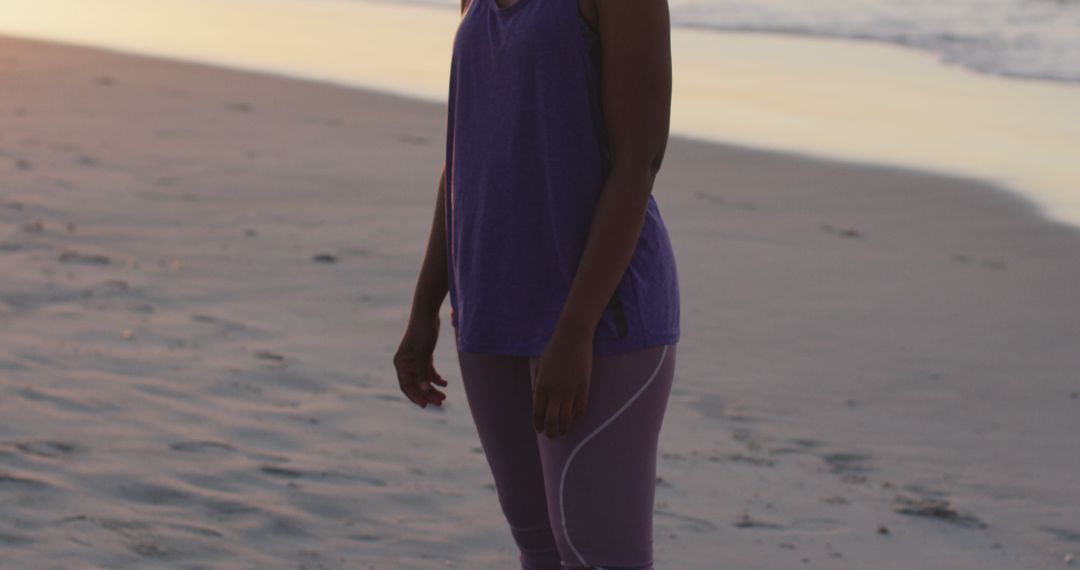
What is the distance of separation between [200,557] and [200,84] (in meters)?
8.92

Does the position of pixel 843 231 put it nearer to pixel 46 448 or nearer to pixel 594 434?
pixel 46 448

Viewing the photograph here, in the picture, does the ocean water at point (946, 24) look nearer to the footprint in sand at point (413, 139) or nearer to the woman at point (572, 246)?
the footprint in sand at point (413, 139)

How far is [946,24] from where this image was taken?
17.9 metres

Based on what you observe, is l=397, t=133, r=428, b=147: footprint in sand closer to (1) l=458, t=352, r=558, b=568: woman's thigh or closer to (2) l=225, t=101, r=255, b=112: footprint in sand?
(2) l=225, t=101, r=255, b=112: footprint in sand

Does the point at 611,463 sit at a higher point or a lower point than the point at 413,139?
higher

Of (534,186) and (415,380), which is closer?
(534,186)

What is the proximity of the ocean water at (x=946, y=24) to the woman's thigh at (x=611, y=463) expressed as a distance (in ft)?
42.4

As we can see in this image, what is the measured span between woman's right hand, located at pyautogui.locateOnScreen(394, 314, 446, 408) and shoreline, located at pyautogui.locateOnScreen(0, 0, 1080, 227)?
20.4 feet

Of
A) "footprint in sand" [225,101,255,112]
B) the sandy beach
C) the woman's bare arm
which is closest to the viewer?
the woman's bare arm

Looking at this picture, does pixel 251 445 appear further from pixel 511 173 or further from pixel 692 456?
pixel 511 173

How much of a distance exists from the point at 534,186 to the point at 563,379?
0.28 metres


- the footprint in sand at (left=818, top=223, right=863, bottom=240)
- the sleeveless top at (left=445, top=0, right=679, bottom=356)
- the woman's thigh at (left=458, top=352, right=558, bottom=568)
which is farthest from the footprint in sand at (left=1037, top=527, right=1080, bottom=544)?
the footprint in sand at (left=818, top=223, right=863, bottom=240)

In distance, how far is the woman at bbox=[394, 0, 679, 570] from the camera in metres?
1.95

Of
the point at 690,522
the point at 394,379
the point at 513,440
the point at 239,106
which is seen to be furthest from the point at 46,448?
the point at 239,106
